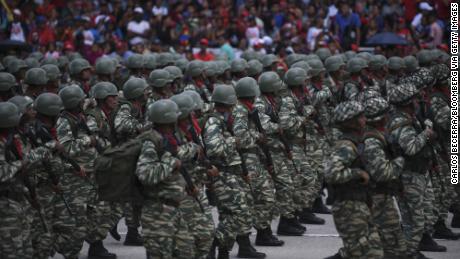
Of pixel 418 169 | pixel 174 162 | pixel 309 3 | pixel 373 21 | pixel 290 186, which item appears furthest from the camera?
pixel 309 3

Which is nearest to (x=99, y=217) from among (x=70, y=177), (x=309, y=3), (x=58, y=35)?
(x=70, y=177)

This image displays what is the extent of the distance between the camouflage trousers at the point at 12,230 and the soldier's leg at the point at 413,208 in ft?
13.6

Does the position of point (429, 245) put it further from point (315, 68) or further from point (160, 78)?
point (315, 68)

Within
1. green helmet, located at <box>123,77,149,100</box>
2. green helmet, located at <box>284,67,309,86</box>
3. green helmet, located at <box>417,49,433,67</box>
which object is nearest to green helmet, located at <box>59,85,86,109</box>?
green helmet, located at <box>123,77,149,100</box>

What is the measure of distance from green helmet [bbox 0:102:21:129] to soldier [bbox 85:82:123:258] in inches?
74.5

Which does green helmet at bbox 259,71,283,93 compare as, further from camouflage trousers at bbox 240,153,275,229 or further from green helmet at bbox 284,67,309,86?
camouflage trousers at bbox 240,153,275,229

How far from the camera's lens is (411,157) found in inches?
460

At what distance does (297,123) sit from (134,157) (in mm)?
4324

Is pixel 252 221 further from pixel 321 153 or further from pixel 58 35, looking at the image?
pixel 58 35

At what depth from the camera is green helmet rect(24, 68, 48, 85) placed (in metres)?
14.6

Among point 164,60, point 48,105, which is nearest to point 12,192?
point 48,105

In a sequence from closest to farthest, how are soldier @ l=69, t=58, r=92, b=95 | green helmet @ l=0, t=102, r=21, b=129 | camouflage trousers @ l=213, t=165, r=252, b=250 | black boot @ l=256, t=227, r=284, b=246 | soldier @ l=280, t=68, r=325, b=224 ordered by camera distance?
green helmet @ l=0, t=102, r=21, b=129
camouflage trousers @ l=213, t=165, r=252, b=250
black boot @ l=256, t=227, r=284, b=246
soldier @ l=280, t=68, r=325, b=224
soldier @ l=69, t=58, r=92, b=95

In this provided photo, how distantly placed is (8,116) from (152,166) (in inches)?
68.7

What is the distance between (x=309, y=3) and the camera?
28016mm
